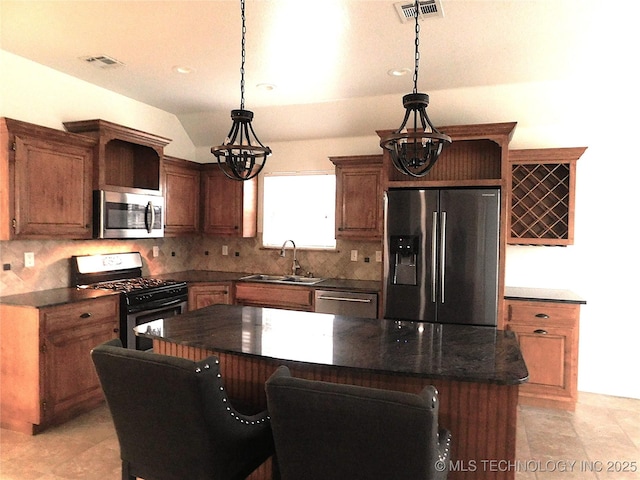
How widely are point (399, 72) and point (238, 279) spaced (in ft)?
8.67

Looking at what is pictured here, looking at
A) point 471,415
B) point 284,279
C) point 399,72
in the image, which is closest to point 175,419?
point 471,415

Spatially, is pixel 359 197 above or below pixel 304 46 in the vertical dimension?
below

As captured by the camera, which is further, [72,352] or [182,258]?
[182,258]

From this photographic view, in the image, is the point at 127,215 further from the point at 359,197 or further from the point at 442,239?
the point at 442,239

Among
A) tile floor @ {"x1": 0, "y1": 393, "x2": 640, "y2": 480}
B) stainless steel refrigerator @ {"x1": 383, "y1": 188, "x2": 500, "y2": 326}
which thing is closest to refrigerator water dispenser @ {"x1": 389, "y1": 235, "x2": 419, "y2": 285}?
stainless steel refrigerator @ {"x1": 383, "y1": 188, "x2": 500, "y2": 326}

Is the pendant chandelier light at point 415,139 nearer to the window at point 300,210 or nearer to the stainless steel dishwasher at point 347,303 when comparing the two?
the stainless steel dishwasher at point 347,303

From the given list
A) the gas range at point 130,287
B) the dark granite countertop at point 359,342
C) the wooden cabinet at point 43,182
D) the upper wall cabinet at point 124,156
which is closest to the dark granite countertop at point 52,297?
the gas range at point 130,287

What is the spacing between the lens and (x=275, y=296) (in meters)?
4.59

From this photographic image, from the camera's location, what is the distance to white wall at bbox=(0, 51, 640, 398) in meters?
3.87

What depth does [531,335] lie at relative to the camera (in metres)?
3.74

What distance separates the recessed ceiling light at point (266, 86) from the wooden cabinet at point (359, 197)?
940mm

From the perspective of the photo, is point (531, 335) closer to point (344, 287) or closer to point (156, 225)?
point (344, 287)

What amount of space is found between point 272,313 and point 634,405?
3307 millimetres

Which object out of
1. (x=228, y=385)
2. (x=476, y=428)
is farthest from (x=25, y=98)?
(x=476, y=428)
